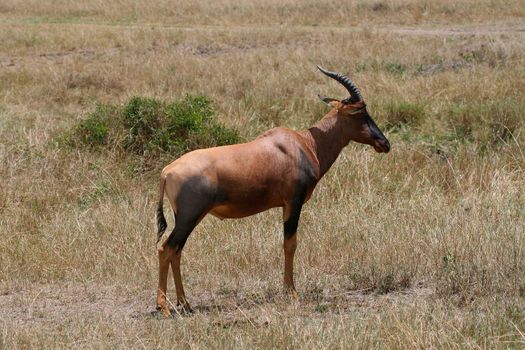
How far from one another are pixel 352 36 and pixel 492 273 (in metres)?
16.2

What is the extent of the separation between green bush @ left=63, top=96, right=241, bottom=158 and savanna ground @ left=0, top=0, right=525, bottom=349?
202 mm

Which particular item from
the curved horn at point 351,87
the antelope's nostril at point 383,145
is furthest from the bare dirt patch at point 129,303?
the curved horn at point 351,87

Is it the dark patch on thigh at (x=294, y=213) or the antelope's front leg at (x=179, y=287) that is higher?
the dark patch on thigh at (x=294, y=213)

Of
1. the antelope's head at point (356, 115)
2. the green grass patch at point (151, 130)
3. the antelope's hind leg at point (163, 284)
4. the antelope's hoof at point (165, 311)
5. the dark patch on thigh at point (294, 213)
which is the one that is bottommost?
the green grass patch at point (151, 130)

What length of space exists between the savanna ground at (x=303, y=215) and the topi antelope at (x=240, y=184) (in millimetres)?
473

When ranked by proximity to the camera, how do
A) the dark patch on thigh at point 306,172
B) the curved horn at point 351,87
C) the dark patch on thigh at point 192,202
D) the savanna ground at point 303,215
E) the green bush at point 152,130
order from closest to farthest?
1. the savanna ground at point 303,215
2. the dark patch on thigh at point 192,202
3. the dark patch on thigh at point 306,172
4. the curved horn at point 351,87
5. the green bush at point 152,130

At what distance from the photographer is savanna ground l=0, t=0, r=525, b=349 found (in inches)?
Answer: 231

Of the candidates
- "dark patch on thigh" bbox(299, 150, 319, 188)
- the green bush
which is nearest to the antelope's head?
"dark patch on thigh" bbox(299, 150, 319, 188)

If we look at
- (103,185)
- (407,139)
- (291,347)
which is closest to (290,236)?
(291,347)

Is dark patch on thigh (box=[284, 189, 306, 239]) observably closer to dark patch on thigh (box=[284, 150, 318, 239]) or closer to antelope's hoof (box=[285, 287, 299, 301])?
dark patch on thigh (box=[284, 150, 318, 239])

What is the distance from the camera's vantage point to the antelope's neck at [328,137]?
707cm

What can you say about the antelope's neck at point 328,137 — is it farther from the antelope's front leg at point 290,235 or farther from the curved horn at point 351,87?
the antelope's front leg at point 290,235

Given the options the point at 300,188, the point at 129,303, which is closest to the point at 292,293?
the point at 300,188

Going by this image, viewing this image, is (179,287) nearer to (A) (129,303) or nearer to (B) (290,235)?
(A) (129,303)
